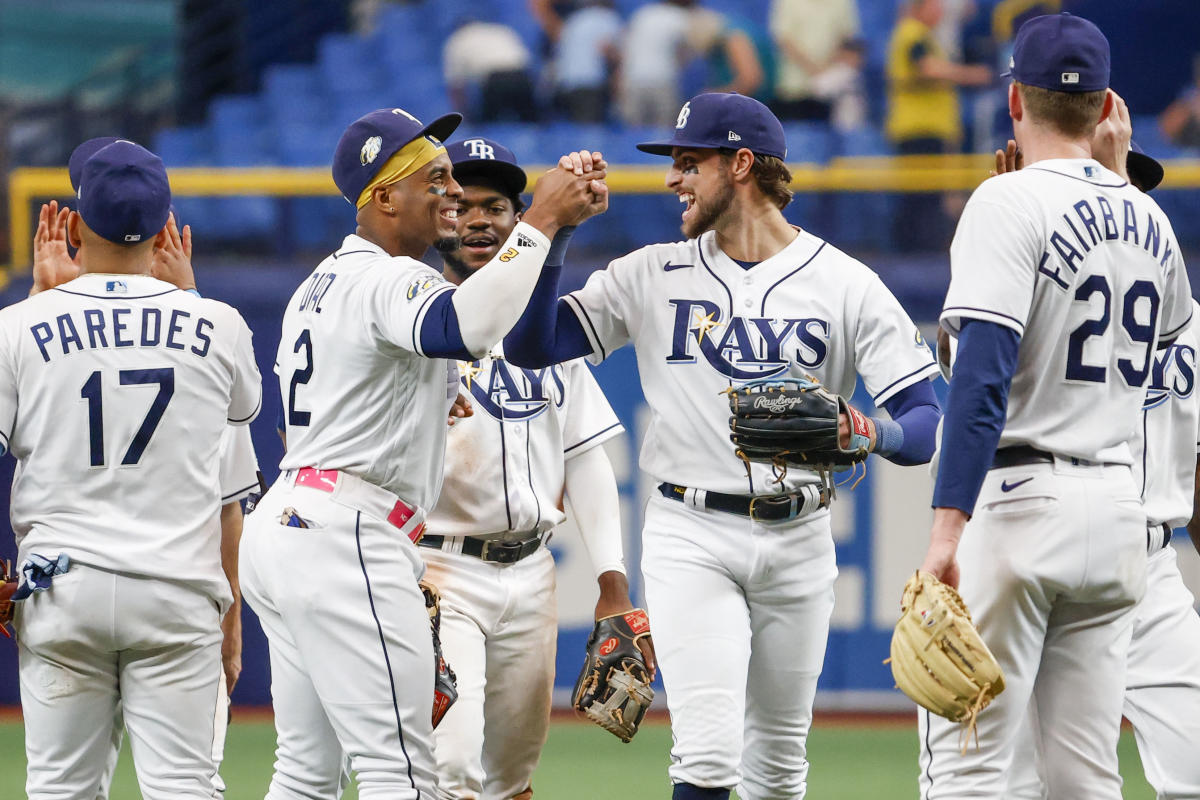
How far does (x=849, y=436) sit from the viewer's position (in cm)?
377

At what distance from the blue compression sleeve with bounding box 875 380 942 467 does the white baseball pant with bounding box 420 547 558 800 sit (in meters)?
1.22

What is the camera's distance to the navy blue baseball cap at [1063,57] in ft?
11.2

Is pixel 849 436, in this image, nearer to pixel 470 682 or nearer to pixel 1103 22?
pixel 470 682

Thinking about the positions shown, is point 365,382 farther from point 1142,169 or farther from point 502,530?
point 1142,169

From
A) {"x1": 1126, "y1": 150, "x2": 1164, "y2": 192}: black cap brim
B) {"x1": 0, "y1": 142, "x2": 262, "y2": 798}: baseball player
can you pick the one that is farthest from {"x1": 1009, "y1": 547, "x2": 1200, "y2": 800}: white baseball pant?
{"x1": 0, "y1": 142, "x2": 262, "y2": 798}: baseball player

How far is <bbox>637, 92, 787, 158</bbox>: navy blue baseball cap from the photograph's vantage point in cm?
437

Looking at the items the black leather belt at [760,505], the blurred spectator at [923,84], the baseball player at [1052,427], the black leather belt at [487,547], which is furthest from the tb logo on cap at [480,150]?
the blurred spectator at [923,84]

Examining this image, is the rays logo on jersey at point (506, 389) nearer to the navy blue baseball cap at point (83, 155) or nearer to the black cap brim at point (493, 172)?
the black cap brim at point (493, 172)

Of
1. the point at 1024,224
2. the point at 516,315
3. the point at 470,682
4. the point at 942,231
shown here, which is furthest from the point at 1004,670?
the point at 942,231

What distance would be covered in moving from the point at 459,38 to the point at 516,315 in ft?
26.0

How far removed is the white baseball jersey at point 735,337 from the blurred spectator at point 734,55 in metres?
6.22

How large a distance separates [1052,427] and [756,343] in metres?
1.06

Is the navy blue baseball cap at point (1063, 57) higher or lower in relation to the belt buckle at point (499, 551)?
higher

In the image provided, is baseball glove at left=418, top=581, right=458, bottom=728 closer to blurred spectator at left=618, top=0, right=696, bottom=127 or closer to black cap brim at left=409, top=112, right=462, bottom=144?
black cap brim at left=409, top=112, right=462, bottom=144
